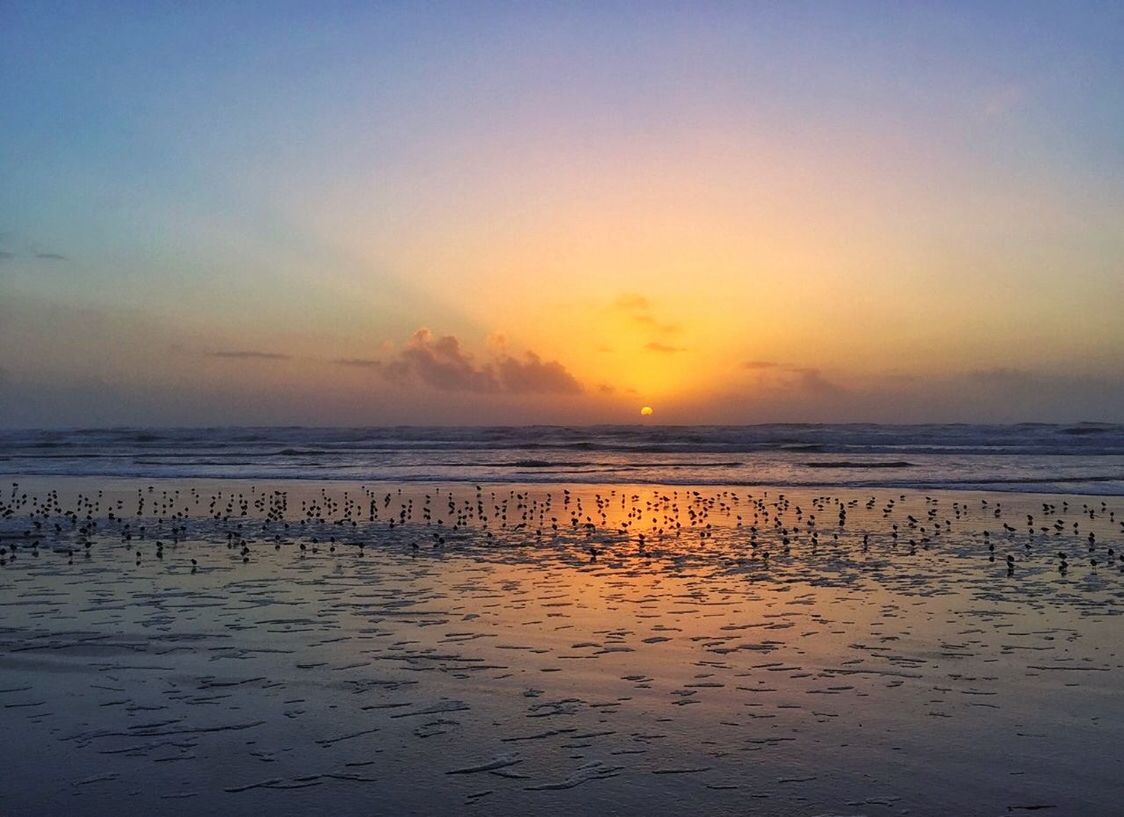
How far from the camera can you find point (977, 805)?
6.55 meters

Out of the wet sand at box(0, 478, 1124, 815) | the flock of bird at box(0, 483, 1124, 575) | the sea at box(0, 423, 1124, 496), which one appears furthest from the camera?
the sea at box(0, 423, 1124, 496)

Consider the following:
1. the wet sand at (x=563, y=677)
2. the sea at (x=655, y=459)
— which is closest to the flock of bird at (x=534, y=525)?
the wet sand at (x=563, y=677)

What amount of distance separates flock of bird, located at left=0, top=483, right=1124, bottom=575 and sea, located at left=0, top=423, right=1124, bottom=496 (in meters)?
10.4

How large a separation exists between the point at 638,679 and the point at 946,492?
28.0 metres

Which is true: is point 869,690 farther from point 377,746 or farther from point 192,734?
point 192,734

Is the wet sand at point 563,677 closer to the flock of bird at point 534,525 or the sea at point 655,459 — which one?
the flock of bird at point 534,525

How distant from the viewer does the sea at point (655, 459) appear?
139 ft

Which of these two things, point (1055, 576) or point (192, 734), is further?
point (1055, 576)

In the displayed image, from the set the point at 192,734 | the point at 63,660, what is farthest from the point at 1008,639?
the point at 63,660

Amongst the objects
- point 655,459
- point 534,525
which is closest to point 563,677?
point 534,525

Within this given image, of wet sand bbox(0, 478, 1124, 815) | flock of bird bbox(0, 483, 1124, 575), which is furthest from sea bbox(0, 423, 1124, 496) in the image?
wet sand bbox(0, 478, 1124, 815)

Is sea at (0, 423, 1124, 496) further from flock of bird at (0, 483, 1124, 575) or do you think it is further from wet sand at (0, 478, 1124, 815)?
wet sand at (0, 478, 1124, 815)

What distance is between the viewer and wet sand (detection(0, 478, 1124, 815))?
272 inches

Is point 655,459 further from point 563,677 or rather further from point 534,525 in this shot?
point 563,677
